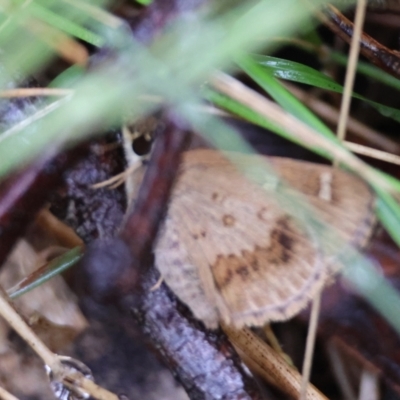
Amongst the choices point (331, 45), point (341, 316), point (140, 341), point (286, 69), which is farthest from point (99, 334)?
point (331, 45)

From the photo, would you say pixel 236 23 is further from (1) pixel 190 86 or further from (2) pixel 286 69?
(2) pixel 286 69

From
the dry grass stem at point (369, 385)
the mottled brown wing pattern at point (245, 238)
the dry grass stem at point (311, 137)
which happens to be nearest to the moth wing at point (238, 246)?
the mottled brown wing pattern at point (245, 238)

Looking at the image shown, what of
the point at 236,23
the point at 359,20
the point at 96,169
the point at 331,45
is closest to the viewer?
the point at 236,23

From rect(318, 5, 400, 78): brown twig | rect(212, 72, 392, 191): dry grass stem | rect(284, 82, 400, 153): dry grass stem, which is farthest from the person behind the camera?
rect(284, 82, 400, 153): dry grass stem

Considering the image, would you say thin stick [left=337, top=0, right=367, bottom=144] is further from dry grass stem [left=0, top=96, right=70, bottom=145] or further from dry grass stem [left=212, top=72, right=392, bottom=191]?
dry grass stem [left=0, top=96, right=70, bottom=145]

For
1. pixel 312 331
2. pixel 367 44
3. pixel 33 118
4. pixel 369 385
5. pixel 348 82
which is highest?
pixel 367 44

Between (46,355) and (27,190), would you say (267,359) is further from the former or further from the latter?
(27,190)

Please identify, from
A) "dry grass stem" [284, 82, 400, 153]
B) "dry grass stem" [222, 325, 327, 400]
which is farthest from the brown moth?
"dry grass stem" [284, 82, 400, 153]

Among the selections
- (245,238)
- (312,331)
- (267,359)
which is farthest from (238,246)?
(267,359)
